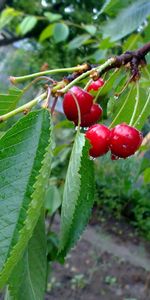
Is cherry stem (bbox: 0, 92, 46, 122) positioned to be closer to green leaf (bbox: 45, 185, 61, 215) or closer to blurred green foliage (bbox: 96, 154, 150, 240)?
green leaf (bbox: 45, 185, 61, 215)

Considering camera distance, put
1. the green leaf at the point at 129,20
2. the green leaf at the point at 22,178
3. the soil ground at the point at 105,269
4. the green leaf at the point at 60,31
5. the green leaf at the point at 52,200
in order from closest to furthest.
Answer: the green leaf at the point at 22,178
the green leaf at the point at 129,20
the green leaf at the point at 52,200
the green leaf at the point at 60,31
the soil ground at the point at 105,269

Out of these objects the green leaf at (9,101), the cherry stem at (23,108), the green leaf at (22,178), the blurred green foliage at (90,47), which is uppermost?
the cherry stem at (23,108)

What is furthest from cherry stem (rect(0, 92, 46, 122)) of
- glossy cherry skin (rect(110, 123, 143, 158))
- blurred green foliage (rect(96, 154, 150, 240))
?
blurred green foliage (rect(96, 154, 150, 240))

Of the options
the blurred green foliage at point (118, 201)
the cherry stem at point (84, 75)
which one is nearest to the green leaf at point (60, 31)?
the blurred green foliage at point (118, 201)

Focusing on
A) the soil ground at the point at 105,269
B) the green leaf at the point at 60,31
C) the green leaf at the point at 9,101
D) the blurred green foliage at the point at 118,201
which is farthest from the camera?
the blurred green foliage at the point at 118,201

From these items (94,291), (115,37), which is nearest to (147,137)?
(115,37)

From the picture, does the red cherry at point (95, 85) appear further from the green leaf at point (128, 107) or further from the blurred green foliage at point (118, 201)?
the blurred green foliage at point (118, 201)

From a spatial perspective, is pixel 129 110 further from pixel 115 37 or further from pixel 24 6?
pixel 24 6
